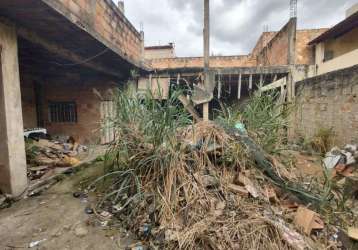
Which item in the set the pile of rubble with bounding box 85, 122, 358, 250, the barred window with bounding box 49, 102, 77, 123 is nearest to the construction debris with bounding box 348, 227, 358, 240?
the pile of rubble with bounding box 85, 122, 358, 250

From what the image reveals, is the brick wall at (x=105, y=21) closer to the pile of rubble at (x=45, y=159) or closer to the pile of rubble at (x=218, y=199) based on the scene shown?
the pile of rubble at (x=218, y=199)

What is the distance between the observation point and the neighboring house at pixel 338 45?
808 cm

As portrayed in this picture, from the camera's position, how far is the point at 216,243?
5.86ft

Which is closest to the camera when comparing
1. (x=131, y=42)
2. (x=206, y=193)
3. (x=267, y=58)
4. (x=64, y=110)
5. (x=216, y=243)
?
(x=216, y=243)

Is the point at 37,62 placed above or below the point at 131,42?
below

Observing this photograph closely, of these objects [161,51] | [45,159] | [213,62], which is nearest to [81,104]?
[45,159]

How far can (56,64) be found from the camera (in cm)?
507

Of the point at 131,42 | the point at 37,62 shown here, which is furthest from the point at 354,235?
the point at 37,62

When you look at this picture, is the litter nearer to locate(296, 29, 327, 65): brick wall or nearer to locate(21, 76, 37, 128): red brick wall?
locate(21, 76, 37, 128): red brick wall

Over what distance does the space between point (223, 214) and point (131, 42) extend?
17.5 ft

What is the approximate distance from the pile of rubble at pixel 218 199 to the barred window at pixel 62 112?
4.67 meters

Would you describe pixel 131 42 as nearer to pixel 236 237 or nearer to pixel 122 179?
pixel 122 179

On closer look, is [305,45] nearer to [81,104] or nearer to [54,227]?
[81,104]

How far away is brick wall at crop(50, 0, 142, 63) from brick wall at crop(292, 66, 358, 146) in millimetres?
3783
